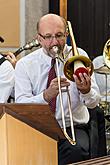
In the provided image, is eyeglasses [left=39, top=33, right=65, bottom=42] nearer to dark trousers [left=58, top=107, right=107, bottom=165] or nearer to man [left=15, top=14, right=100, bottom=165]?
man [left=15, top=14, right=100, bottom=165]

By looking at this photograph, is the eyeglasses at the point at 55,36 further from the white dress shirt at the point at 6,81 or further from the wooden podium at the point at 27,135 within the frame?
the wooden podium at the point at 27,135

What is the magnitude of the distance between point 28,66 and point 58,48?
0.29 meters

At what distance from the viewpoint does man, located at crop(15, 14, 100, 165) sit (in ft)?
6.58

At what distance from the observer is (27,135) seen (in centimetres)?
108

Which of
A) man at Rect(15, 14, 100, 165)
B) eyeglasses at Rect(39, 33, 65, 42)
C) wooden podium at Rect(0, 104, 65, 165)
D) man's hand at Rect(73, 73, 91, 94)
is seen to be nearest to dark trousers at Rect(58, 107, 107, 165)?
man at Rect(15, 14, 100, 165)

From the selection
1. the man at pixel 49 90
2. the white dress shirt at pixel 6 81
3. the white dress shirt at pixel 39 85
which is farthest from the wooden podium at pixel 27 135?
the white dress shirt at pixel 6 81

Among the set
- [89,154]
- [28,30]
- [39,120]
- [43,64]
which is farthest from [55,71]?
[28,30]

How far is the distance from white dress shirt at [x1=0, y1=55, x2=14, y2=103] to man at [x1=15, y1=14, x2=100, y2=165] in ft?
0.71

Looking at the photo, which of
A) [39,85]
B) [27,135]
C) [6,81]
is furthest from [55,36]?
[27,135]

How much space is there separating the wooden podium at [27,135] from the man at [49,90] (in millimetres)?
777

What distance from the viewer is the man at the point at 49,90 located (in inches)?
79.0

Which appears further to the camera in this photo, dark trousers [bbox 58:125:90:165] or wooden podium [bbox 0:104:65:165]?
dark trousers [bbox 58:125:90:165]

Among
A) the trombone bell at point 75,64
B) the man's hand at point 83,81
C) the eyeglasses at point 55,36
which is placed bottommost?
the man's hand at point 83,81

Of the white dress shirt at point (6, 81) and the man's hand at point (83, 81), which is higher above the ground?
the white dress shirt at point (6, 81)
